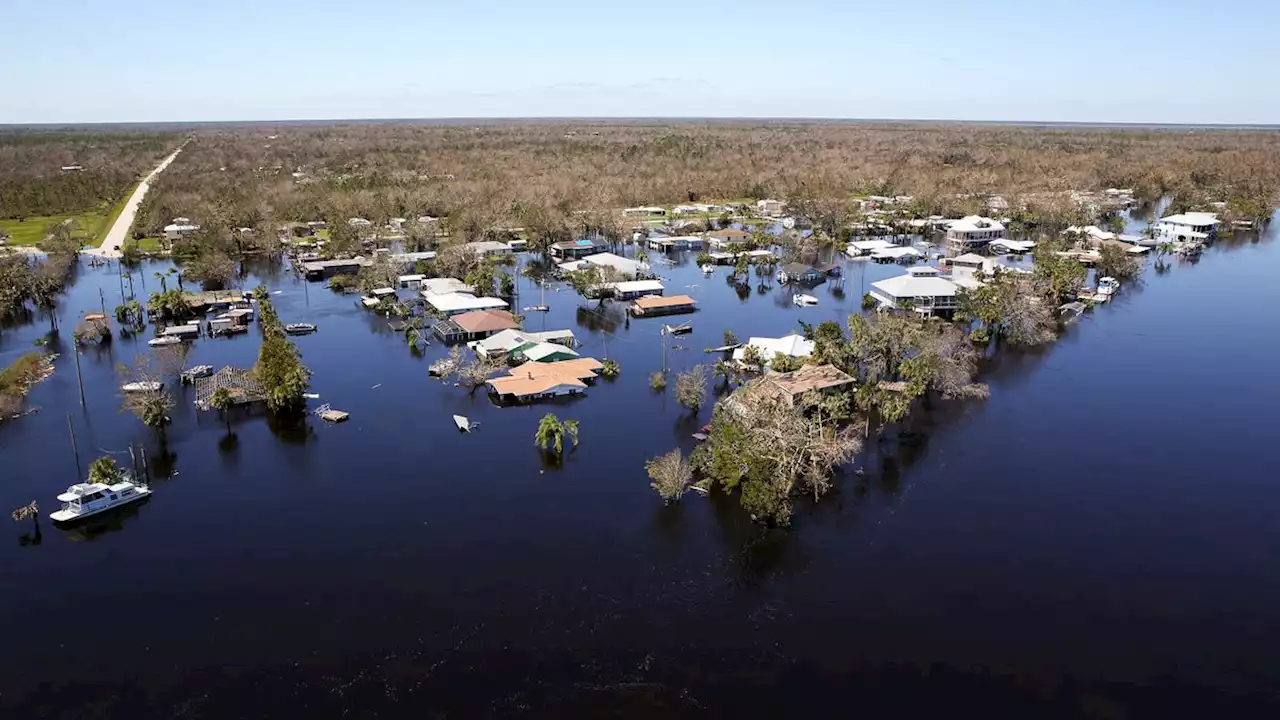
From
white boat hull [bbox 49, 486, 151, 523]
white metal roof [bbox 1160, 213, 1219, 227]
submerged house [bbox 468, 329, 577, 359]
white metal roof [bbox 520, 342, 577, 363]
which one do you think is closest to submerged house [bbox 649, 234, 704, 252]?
submerged house [bbox 468, 329, 577, 359]

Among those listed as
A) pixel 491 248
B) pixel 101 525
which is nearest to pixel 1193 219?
pixel 491 248

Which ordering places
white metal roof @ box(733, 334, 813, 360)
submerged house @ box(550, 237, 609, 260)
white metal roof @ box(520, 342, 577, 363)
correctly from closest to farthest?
white metal roof @ box(733, 334, 813, 360) → white metal roof @ box(520, 342, 577, 363) → submerged house @ box(550, 237, 609, 260)

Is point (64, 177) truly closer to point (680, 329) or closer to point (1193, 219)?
point (680, 329)

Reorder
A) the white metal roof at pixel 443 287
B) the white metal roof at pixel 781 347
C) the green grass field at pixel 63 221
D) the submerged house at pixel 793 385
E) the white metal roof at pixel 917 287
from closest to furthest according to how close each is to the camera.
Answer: the submerged house at pixel 793 385 < the white metal roof at pixel 781 347 < the white metal roof at pixel 917 287 < the white metal roof at pixel 443 287 < the green grass field at pixel 63 221

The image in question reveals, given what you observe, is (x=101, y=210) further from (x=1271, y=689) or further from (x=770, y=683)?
(x=1271, y=689)

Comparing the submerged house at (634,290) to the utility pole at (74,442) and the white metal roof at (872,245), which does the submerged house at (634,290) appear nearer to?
the white metal roof at (872,245)

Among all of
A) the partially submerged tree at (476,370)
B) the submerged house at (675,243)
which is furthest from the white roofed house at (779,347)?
the submerged house at (675,243)

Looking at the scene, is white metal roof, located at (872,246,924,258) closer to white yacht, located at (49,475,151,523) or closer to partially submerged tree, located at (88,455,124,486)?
white yacht, located at (49,475,151,523)
